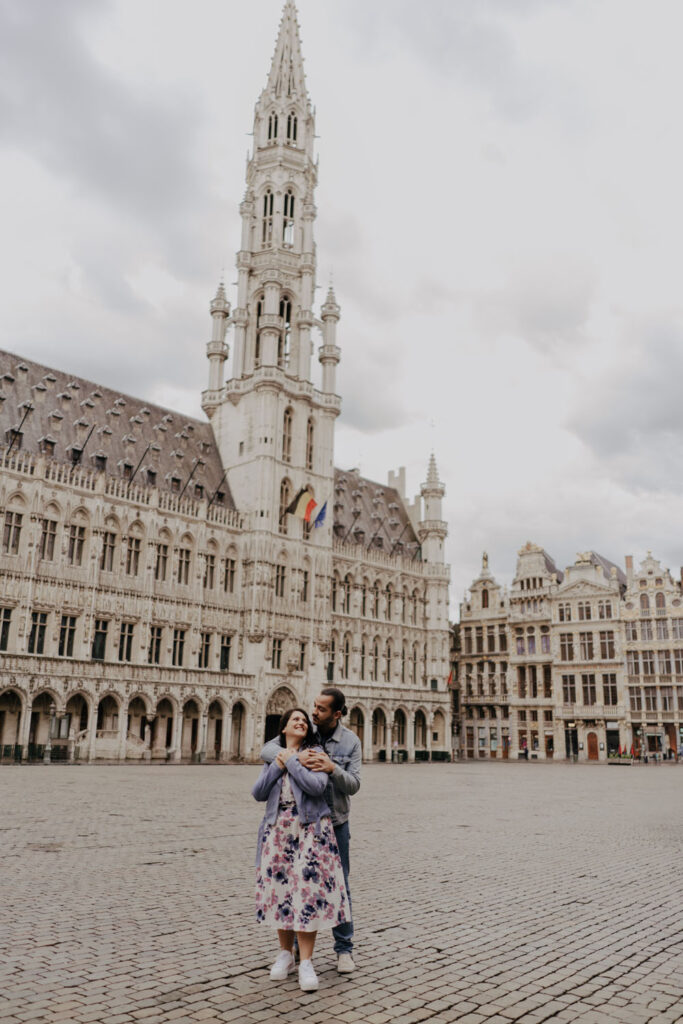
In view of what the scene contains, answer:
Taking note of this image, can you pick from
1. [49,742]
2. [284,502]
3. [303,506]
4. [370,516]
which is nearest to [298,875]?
[49,742]

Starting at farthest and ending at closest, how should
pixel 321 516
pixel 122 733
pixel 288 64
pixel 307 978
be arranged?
pixel 288 64, pixel 321 516, pixel 122 733, pixel 307 978

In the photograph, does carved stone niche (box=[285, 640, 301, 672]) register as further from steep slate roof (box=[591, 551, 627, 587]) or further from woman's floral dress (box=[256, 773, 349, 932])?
woman's floral dress (box=[256, 773, 349, 932])

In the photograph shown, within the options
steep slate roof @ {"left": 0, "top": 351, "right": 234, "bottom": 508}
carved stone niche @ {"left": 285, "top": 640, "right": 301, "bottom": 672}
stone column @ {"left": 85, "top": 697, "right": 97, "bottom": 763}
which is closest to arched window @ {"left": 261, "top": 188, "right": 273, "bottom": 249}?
steep slate roof @ {"left": 0, "top": 351, "right": 234, "bottom": 508}

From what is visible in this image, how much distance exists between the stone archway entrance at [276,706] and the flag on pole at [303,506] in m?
11.4

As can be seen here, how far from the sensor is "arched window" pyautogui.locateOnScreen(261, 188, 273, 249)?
6238 cm

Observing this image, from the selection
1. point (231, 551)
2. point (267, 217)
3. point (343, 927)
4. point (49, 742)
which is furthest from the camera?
point (267, 217)

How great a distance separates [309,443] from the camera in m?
59.0

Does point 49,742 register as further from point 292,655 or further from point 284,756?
point 284,756

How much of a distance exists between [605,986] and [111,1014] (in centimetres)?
343

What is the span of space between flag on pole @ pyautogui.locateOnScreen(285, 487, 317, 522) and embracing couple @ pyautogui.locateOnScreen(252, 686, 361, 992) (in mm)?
47432

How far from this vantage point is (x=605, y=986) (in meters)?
5.82

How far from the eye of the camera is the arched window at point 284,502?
5487 centimetres

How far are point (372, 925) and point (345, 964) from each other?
154 cm

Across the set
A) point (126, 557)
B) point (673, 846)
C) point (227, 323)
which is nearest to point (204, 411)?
point (227, 323)
